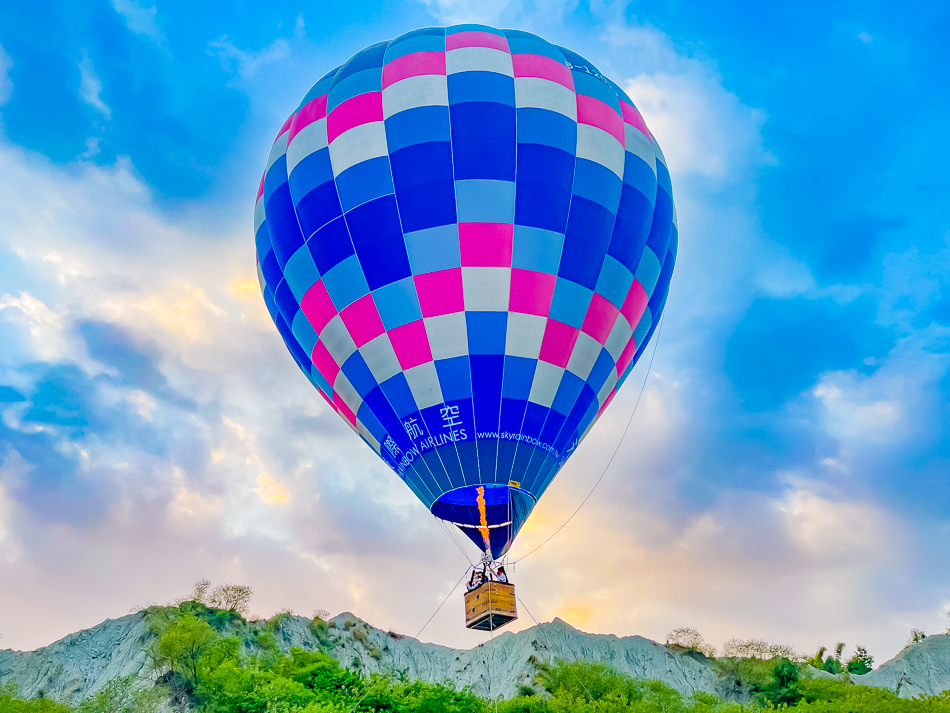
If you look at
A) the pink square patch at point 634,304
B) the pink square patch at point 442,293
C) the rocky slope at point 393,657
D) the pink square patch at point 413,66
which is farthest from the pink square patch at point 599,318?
the rocky slope at point 393,657

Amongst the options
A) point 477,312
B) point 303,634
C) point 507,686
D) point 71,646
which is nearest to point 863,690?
point 507,686

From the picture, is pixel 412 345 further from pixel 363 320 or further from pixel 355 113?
pixel 355 113

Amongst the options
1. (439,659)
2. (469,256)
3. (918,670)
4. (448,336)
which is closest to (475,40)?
(469,256)

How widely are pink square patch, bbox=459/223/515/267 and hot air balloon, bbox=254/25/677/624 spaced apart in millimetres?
37

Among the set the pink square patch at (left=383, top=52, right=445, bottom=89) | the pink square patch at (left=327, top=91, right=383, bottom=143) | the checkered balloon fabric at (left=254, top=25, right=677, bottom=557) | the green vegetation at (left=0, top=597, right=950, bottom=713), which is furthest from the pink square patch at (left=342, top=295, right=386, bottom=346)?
the green vegetation at (left=0, top=597, right=950, bottom=713)

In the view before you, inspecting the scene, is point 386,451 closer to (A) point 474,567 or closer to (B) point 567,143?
(A) point 474,567

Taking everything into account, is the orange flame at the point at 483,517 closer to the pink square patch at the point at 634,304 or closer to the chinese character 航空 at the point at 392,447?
the chinese character 航空 at the point at 392,447

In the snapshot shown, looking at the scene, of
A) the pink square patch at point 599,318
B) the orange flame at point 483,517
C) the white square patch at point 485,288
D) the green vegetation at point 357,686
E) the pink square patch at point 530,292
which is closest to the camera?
the orange flame at point 483,517

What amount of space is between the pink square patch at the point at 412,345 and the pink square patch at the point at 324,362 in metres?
1.84

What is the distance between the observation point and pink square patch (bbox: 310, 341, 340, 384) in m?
16.4

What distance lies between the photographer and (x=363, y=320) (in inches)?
611

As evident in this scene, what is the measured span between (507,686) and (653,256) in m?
38.0

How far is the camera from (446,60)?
16500 mm

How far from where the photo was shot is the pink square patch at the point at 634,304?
1659cm
